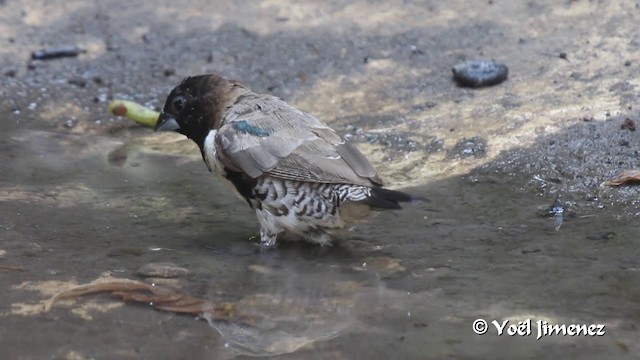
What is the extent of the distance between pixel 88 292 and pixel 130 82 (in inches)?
173

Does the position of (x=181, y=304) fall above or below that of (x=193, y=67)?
below

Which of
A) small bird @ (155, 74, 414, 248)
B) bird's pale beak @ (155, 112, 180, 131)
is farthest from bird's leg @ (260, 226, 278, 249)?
bird's pale beak @ (155, 112, 180, 131)

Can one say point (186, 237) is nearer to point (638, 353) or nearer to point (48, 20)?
point (638, 353)

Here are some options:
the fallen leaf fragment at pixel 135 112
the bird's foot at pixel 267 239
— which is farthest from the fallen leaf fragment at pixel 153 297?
the fallen leaf fragment at pixel 135 112

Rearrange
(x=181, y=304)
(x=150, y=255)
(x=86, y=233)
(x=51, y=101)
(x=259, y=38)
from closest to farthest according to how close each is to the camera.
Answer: (x=181, y=304), (x=150, y=255), (x=86, y=233), (x=51, y=101), (x=259, y=38)

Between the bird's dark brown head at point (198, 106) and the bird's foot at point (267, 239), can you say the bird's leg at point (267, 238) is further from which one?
the bird's dark brown head at point (198, 106)

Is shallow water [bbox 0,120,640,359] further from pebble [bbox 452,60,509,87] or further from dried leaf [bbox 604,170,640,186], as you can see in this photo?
pebble [bbox 452,60,509,87]

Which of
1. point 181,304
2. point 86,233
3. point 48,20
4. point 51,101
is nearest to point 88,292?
point 181,304

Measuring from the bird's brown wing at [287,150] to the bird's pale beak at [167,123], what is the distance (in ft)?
1.43

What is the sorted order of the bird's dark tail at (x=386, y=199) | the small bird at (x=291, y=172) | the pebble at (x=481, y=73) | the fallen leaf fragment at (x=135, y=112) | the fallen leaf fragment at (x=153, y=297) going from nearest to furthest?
the fallen leaf fragment at (x=153, y=297), the bird's dark tail at (x=386, y=199), the small bird at (x=291, y=172), the pebble at (x=481, y=73), the fallen leaf fragment at (x=135, y=112)

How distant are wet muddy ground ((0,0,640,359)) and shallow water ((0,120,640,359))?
0.05 feet

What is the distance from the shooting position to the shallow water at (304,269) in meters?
4.34

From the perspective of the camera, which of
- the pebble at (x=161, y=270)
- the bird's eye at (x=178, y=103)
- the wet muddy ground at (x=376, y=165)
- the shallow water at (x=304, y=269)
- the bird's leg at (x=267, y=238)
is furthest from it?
the bird's eye at (x=178, y=103)

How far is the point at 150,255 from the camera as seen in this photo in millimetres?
5570
